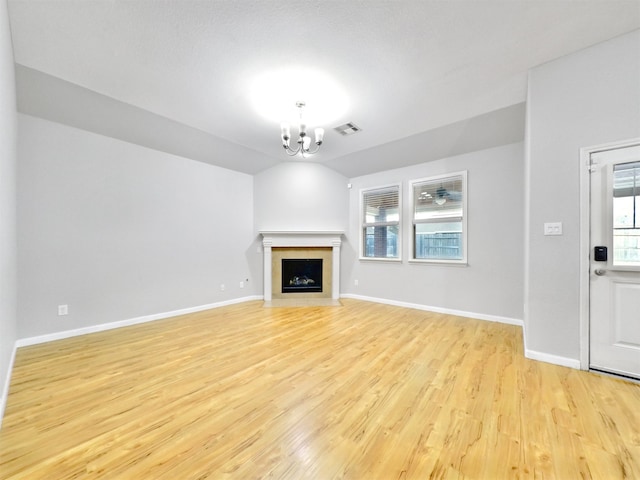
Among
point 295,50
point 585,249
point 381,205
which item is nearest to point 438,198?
point 381,205

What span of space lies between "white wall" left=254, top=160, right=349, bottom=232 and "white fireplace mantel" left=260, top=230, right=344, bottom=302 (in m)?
0.16

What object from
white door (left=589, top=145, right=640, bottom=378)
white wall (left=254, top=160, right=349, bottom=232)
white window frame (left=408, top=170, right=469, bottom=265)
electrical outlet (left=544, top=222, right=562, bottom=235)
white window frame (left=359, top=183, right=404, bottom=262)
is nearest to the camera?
white door (left=589, top=145, right=640, bottom=378)

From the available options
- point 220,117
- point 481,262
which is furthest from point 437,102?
point 220,117

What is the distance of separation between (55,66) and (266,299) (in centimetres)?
430

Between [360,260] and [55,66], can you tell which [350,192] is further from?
[55,66]

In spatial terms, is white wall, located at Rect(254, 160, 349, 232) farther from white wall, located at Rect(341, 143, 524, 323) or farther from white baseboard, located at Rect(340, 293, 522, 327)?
white baseboard, located at Rect(340, 293, 522, 327)

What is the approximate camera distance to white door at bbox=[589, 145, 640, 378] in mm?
2201

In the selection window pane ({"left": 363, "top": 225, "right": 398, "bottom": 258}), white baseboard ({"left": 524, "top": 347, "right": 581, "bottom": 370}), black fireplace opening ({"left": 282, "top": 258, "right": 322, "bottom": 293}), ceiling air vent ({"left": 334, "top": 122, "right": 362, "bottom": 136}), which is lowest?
white baseboard ({"left": 524, "top": 347, "right": 581, "bottom": 370})

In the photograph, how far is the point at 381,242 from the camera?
534 cm

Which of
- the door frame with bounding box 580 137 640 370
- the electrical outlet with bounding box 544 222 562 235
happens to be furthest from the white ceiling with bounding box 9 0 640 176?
the electrical outlet with bounding box 544 222 562 235

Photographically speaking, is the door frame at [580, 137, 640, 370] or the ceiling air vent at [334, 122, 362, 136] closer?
the door frame at [580, 137, 640, 370]

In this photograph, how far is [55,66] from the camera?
2439 mm

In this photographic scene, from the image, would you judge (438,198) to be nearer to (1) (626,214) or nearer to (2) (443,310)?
(2) (443,310)

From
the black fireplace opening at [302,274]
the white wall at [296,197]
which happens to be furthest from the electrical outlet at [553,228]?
the black fireplace opening at [302,274]
